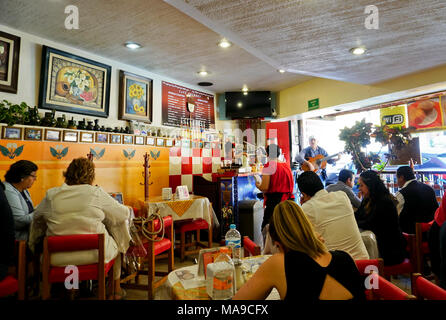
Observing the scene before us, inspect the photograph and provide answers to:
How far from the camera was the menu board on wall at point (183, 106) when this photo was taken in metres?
5.20

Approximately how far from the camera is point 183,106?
18.2ft

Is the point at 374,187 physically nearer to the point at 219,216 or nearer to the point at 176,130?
the point at 219,216

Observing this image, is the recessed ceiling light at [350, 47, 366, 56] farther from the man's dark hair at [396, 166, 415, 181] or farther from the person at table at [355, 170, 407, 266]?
the person at table at [355, 170, 407, 266]

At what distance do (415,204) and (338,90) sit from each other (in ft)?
10.1

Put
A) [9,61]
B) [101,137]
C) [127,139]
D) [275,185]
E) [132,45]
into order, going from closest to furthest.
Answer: [9,61]
[275,185]
[132,45]
[101,137]
[127,139]

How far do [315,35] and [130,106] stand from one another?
10.5ft

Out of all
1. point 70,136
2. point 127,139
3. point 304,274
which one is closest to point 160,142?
point 127,139

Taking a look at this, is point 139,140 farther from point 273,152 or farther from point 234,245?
point 234,245

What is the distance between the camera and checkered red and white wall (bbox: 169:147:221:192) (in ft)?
16.8

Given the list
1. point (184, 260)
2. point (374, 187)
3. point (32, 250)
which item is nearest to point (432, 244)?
point (374, 187)

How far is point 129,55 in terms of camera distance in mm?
4152

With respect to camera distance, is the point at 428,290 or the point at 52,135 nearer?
the point at 428,290

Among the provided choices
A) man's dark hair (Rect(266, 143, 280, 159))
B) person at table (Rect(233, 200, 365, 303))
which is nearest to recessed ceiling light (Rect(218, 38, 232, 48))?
man's dark hair (Rect(266, 143, 280, 159))

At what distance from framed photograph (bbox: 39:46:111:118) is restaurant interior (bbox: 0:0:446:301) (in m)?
0.02
